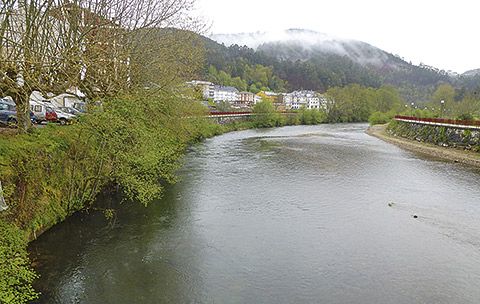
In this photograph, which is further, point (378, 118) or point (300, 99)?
point (300, 99)

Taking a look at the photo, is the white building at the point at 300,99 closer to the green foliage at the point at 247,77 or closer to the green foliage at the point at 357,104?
the green foliage at the point at 247,77

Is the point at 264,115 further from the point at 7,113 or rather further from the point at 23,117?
the point at 23,117

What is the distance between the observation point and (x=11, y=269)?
842 centimetres

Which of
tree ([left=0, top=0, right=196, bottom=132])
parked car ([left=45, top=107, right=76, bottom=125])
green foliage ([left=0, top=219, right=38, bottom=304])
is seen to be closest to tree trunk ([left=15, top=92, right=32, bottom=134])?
tree ([left=0, top=0, right=196, bottom=132])

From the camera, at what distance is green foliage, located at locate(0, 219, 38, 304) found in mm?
7947

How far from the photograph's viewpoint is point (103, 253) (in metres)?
12.1

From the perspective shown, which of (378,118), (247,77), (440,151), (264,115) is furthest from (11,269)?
(247,77)

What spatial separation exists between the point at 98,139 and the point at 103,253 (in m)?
5.12

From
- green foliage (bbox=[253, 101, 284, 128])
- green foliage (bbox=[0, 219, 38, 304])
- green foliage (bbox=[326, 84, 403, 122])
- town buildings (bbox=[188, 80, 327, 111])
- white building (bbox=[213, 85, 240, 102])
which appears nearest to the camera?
green foliage (bbox=[0, 219, 38, 304])

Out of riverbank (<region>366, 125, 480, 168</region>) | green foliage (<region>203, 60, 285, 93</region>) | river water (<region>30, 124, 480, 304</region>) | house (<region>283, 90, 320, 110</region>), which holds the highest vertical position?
green foliage (<region>203, 60, 285, 93</region>)

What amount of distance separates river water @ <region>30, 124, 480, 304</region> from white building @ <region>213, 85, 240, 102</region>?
93.7m

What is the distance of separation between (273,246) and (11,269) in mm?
7597

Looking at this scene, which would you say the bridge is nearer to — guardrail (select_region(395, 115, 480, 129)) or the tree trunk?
guardrail (select_region(395, 115, 480, 129))

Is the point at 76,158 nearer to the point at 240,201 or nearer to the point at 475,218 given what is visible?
the point at 240,201
